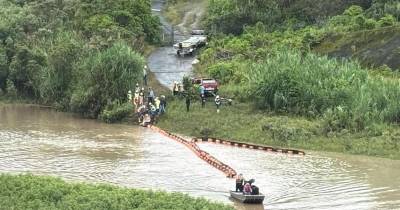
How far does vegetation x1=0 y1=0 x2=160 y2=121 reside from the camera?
49406mm

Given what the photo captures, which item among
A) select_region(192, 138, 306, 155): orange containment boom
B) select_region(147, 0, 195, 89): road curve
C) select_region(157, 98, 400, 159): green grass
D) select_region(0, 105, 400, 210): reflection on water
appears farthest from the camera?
select_region(147, 0, 195, 89): road curve

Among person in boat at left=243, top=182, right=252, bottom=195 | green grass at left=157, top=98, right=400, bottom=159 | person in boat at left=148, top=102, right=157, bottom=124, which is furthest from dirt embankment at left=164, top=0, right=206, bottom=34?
person in boat at left=243, top=182, right=252, bottom=195

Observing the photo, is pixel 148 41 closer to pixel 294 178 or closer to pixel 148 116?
pixel 148 116

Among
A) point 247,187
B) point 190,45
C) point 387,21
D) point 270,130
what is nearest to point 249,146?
point 270,130

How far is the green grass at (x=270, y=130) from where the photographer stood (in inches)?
1553

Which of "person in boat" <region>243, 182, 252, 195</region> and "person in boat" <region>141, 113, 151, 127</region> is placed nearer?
"person in boat" <region>243, 182, 252, 195</region>

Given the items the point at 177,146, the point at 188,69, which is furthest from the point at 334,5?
the point at 177,146

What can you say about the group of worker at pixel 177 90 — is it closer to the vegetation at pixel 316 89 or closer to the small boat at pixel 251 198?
the vegetation at pixel 316 89

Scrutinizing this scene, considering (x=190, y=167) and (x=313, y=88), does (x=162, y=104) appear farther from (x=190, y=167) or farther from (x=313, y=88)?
(x=190, y=167)

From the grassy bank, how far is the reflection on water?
335cm

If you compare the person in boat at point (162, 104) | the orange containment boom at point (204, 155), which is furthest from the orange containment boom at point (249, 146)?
the person in boat at point (162, 104)

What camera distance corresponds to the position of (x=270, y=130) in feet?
139

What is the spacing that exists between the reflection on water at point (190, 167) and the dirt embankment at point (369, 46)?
1511cm

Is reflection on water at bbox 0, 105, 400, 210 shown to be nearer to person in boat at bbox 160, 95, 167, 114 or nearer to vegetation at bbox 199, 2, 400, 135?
person in boat at bbox 160, 95, 167, 114
